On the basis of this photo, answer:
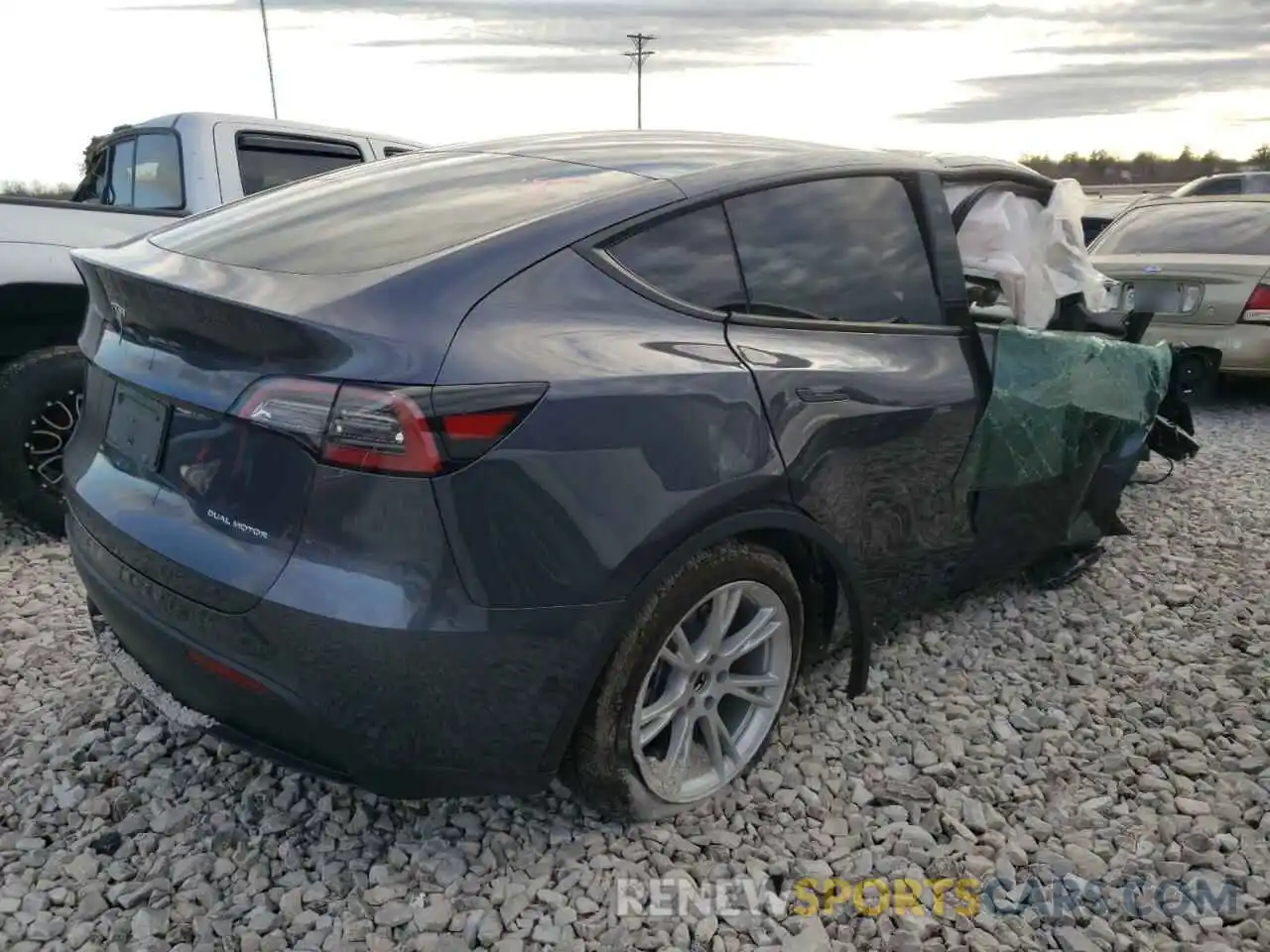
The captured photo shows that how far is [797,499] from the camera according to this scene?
2525 mm

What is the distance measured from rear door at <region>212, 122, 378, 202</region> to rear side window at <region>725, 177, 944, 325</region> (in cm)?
314

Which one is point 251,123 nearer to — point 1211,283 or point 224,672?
Result: point 224,672

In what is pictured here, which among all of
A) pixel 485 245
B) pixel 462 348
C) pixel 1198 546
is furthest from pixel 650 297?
pixel 1198 546

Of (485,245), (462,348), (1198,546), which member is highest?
(485,245)

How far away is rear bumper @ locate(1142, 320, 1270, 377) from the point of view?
6.87 metres

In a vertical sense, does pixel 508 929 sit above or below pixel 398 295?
below

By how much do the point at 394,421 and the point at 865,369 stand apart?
1.39 metres

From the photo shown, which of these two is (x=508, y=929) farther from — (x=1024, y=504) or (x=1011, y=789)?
(x=1024, y=504)

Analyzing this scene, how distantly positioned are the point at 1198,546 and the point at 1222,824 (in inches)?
86.5

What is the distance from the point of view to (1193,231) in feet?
25.1

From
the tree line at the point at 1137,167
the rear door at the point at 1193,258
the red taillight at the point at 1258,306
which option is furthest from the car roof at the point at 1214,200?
the tree line at the point at 1137,167

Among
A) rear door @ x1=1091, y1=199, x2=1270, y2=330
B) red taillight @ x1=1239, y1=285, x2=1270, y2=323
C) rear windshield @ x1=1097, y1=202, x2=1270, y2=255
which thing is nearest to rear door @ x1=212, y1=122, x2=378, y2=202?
rear door @ x1=1091, y1=199, x2=1270, y2=330

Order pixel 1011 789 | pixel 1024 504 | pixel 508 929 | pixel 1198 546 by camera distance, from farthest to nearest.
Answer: pixel 1198 546, pixel 1024 504, pixel 1011 789, pixel 508 929

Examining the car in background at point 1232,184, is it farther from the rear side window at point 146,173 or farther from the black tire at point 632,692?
the black tire at point 632,692
